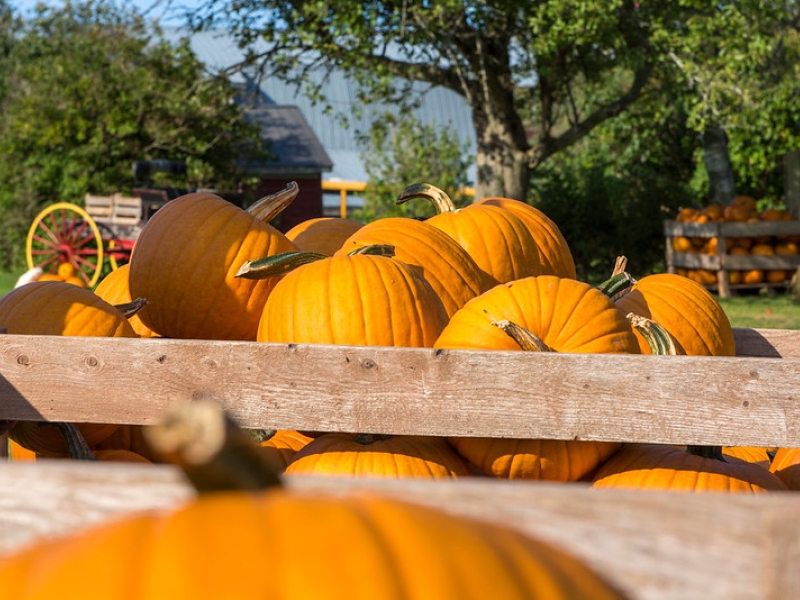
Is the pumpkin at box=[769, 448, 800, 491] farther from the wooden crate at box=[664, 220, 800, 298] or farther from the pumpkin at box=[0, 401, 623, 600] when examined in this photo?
the wooden crate at box=[664, 220, 800, 298]

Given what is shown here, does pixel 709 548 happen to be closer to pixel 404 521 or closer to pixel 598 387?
pixel 404 521

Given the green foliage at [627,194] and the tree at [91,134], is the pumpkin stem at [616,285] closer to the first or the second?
the green foliage at [627,194]

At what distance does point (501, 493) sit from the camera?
2.37 ft

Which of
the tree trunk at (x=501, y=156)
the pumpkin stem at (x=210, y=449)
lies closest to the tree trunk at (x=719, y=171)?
the tree trunk at (x=501, y=156)

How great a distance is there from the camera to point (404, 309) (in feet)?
7.52

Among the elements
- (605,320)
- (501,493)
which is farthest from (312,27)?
(501,493)

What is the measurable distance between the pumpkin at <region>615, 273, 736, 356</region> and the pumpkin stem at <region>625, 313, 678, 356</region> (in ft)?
0.67

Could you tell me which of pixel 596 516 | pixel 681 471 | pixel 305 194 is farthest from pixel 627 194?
pixel 596 516

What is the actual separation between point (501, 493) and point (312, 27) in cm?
962

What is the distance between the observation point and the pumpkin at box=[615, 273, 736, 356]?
8.43 ft

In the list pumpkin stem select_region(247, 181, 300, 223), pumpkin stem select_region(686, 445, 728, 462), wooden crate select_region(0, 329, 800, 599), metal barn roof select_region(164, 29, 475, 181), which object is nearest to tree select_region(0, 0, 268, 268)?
metal barn roof select_region(164, 29, 475, 181)

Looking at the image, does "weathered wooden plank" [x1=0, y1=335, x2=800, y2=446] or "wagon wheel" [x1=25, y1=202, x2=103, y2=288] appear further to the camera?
"wagon wheel" [x1=25, y1=202, x2=103, y2=288]

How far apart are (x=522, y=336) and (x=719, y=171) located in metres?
12.3

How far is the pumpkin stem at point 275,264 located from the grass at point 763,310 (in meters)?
6.70
